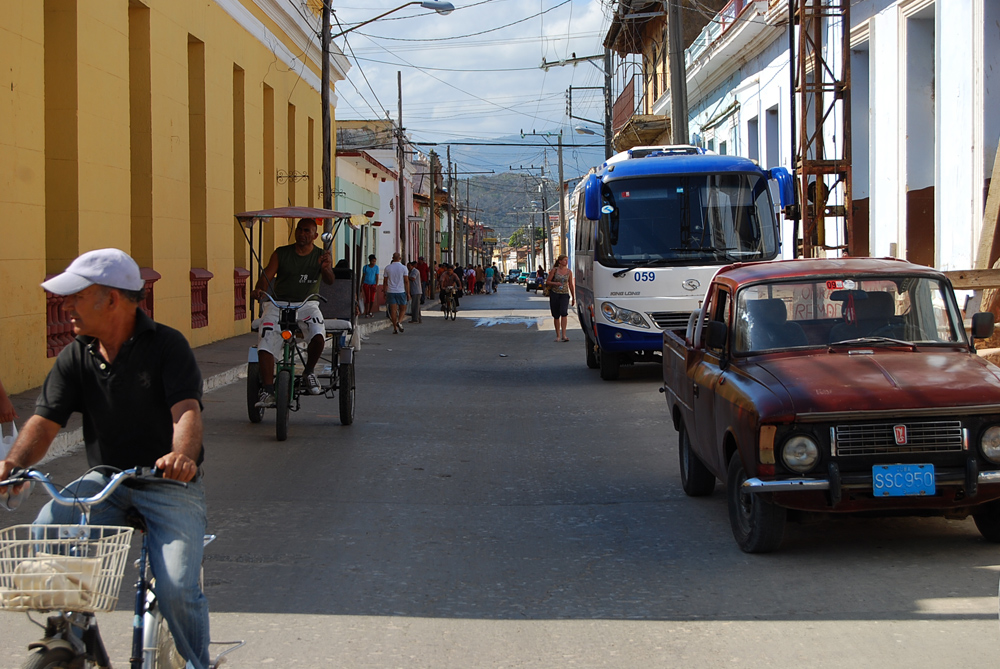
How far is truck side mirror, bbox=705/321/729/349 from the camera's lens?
6688 mm

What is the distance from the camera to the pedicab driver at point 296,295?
10.2 metres

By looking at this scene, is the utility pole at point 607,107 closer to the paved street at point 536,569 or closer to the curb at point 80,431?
the curb at point 80,431

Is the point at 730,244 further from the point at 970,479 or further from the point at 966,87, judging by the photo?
the point at 970,479

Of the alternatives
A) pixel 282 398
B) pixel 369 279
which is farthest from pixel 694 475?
pixel 369 279

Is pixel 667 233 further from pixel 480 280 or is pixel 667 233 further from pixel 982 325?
pixel 480 280

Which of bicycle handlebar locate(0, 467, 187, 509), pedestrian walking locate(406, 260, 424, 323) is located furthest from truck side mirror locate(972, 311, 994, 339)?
pedestrian walking locate(406, 260, 424, 323)

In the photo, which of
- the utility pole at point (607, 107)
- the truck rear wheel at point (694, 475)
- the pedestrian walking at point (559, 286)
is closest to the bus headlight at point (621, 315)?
the truck rear wheel at point (694, 475)

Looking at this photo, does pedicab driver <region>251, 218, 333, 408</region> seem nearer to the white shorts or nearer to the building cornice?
the white shorts

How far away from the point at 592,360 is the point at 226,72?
9.35m

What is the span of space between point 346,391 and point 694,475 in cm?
441

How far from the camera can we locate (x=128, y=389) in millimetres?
3660

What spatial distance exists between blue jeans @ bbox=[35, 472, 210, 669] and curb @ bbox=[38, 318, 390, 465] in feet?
4.53

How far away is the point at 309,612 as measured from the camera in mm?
5137

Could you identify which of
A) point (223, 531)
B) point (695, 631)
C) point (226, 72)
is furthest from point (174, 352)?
point (226, 72)
